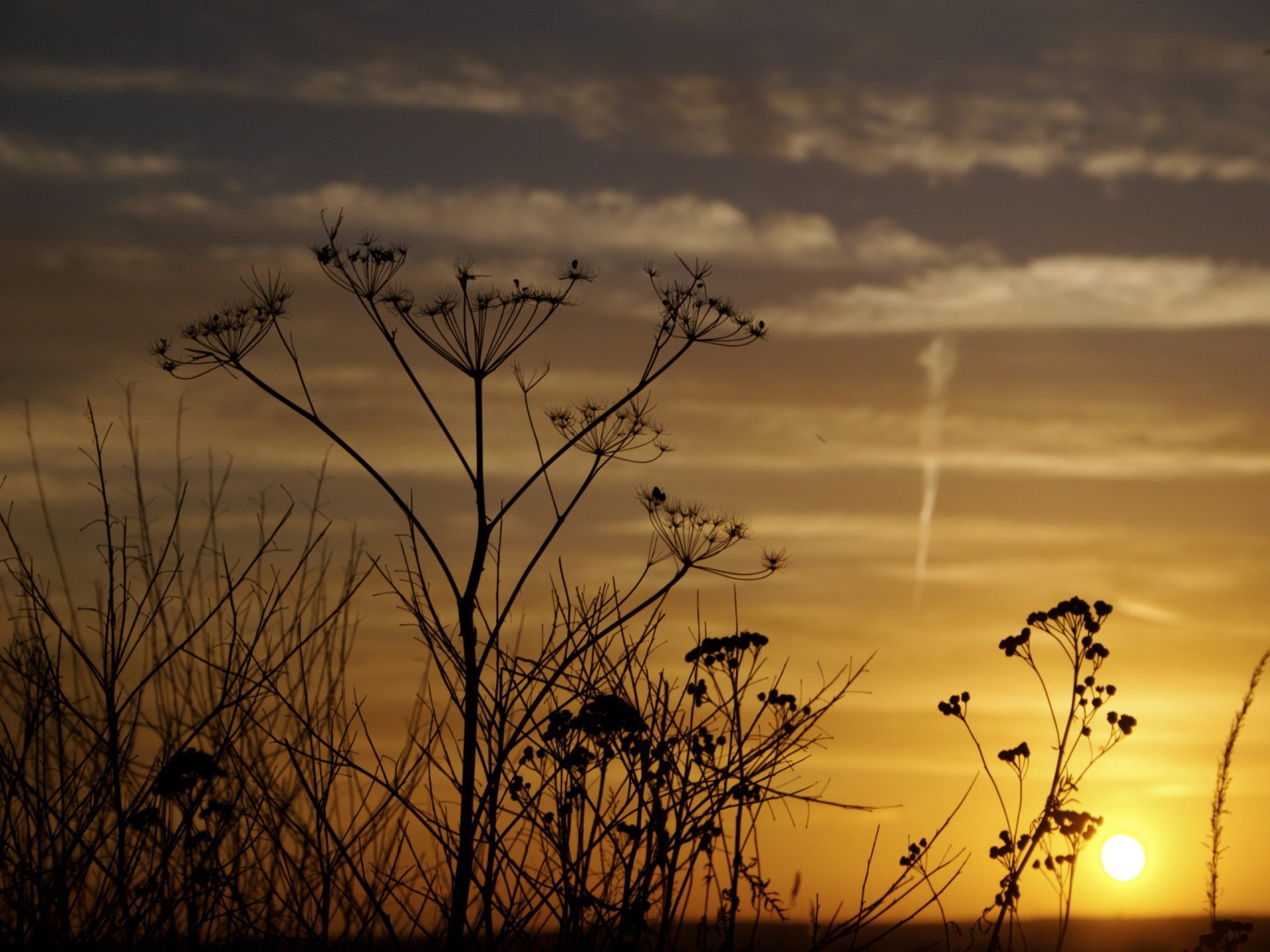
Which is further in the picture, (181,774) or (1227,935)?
(1227,935)

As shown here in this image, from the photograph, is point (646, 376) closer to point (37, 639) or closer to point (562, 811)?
point (562, 811)

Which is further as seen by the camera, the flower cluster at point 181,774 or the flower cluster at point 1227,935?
the flower cluster at point 1227,935

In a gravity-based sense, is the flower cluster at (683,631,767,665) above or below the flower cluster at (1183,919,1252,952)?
above

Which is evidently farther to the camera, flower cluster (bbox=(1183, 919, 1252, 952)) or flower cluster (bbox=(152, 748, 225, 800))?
flower cluster (bbox=(1183, 919, 1252, 952))

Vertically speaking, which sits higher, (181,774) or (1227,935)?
(181,774)

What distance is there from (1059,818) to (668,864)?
3792mm

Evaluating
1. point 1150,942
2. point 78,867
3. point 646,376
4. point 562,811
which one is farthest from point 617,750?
point 1150,942

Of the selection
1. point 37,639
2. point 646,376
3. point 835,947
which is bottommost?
point 835,947

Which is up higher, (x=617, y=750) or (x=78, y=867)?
(x=617, y=750)

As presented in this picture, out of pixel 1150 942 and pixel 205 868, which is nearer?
pixel 205 868

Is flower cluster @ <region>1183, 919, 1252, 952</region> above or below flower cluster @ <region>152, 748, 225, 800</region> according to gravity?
below

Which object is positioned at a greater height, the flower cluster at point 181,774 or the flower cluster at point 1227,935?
the flower cluster at point 181,774

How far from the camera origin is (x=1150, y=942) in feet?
28.9

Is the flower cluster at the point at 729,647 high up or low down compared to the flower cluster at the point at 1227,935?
up
